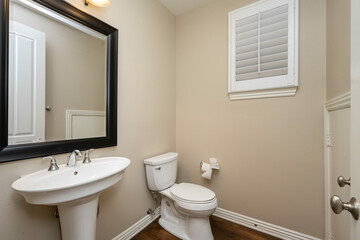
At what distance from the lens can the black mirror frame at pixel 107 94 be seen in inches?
31.2

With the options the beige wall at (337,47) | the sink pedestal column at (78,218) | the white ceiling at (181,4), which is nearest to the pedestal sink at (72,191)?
the sink pedestal column at (78,218)

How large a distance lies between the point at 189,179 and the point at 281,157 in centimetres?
105

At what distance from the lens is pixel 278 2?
1.41m

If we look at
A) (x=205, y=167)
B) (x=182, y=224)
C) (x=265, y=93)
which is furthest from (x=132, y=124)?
(x=265, y=93)

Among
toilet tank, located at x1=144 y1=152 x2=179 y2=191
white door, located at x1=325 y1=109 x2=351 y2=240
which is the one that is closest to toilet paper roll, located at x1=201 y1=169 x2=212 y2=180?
toilet tank, located at x1=144 y1=152 x2=179 y2=191

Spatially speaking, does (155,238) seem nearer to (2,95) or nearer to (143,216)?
(143,216)

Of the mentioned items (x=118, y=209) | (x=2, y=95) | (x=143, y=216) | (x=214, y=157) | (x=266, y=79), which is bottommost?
(x=143, y=216)

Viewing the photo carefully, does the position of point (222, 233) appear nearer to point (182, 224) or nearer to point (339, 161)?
point (182, 224)

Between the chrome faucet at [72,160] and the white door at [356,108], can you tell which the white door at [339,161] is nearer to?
the white door at [356,108]

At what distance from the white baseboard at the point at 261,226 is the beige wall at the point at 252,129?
49 millimetres

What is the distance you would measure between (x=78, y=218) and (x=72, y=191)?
273mm

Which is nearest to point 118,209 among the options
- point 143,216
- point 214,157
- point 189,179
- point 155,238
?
point 143,216

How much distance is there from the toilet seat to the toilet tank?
129 millimetres

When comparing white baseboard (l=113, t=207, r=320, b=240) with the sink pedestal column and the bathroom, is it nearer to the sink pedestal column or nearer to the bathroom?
the bathroom
